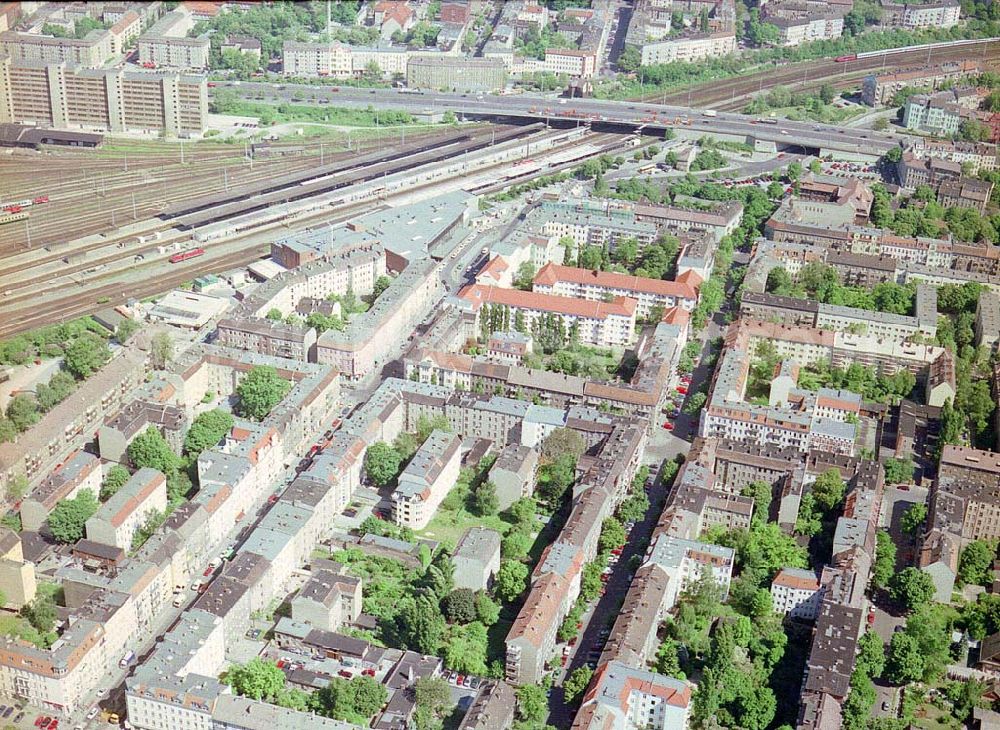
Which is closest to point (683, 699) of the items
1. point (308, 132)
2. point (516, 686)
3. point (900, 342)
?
point (516, 686)

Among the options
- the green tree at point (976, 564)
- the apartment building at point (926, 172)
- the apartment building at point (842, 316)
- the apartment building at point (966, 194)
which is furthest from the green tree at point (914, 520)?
the apartment building at point (926, 172)

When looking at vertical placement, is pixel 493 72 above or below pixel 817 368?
above

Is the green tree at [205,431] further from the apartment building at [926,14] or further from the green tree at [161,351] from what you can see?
the apartment building at [926,14]

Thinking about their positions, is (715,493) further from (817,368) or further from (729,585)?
(817,368)

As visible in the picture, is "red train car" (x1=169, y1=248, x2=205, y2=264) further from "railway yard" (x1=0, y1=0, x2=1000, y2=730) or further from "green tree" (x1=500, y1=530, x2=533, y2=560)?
"green tree" (x1=500, y1=530, x2=533, y2=560)

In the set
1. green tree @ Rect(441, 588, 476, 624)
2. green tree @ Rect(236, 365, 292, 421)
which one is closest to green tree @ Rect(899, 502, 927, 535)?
green tree @ Rect(441, 588, 476, 624)
